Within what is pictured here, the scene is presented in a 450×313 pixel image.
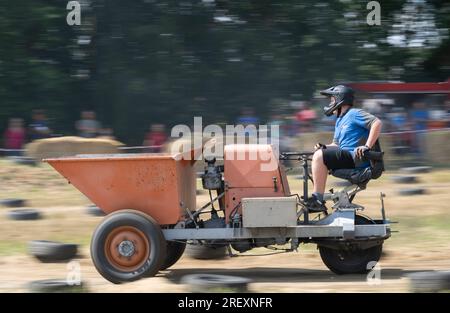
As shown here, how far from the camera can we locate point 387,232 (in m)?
7.73

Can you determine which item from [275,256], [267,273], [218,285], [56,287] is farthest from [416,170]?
[56,287]

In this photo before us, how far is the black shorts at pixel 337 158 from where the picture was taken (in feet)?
25.6

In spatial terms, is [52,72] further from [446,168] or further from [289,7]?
[446,168]

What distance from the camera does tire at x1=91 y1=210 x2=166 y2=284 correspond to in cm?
762

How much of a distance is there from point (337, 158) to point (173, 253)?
1.96m

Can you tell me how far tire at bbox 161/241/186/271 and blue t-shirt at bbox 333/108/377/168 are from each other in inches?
76.6

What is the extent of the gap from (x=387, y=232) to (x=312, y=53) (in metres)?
17.5

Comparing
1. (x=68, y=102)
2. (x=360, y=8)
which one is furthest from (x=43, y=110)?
(x=360, y=8)

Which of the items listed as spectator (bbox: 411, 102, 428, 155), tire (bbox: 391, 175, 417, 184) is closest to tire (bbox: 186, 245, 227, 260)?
tire (bbox: 391, 175, 417, 184)

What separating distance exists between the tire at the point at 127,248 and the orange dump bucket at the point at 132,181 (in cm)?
16

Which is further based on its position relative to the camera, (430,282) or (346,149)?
(346,149)

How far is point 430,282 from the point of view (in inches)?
268

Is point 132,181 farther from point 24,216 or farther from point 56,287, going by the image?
point 24,216

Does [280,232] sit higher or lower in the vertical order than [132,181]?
lower
